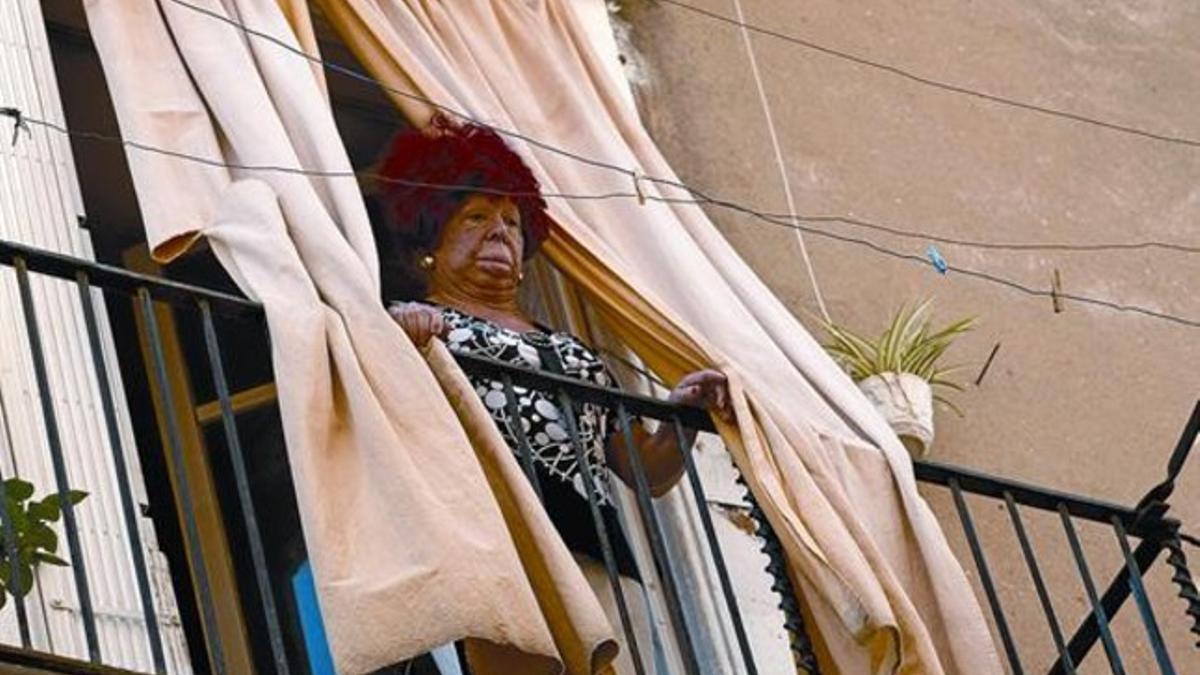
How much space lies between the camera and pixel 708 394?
721cm

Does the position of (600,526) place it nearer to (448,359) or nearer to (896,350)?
(448,359)

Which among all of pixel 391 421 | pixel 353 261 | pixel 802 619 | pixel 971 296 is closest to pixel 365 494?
pixel 391 421

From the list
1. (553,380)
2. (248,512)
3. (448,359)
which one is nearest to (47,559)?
(248,512)

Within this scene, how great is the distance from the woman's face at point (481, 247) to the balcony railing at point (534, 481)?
486mm

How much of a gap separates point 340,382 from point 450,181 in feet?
3.97

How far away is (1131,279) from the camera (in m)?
9.29

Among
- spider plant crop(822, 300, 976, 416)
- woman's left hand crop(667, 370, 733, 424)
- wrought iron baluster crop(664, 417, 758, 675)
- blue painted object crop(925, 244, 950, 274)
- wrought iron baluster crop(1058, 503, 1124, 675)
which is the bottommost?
wrought iron baluster crop(1058, 503, 1124, 675)

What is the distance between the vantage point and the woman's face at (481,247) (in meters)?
7.48

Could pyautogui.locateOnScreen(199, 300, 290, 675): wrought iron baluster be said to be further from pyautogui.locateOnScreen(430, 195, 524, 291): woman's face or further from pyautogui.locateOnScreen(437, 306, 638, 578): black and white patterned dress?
pyautogui.locateOnScreen(430, 195, 524, 291): woman's face

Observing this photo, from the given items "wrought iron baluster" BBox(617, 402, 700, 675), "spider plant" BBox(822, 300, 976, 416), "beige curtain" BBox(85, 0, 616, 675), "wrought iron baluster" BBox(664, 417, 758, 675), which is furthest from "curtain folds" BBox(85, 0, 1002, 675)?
"spider plant" BBox(822, 300, 976, 416)

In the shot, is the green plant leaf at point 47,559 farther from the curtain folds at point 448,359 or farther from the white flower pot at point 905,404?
the white flower pot at point 905,404

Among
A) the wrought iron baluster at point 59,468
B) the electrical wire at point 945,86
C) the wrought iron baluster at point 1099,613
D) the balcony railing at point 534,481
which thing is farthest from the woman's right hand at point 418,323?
the electrical wire at point 945,86

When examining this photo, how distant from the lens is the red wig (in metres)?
7.60

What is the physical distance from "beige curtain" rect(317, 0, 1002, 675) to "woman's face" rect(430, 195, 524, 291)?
0.16 m
